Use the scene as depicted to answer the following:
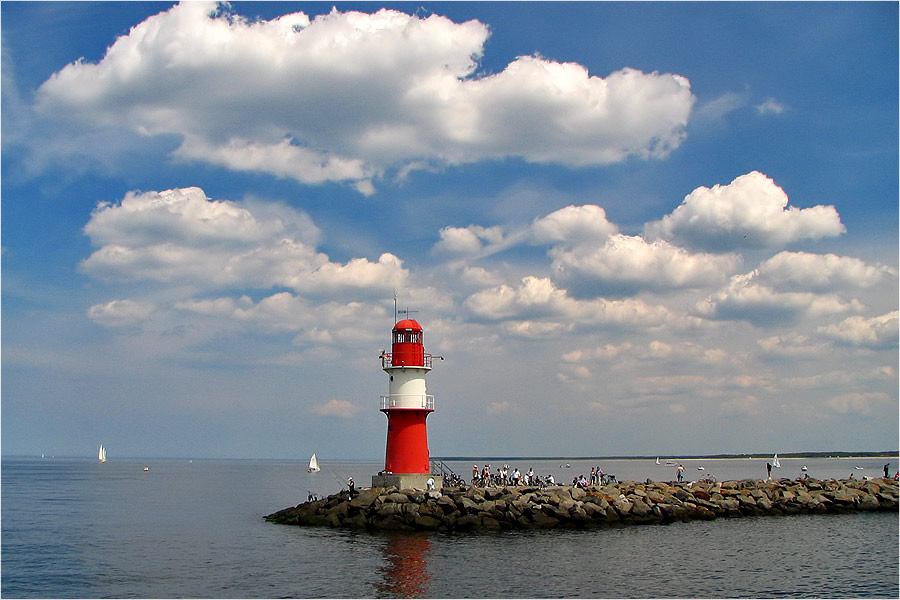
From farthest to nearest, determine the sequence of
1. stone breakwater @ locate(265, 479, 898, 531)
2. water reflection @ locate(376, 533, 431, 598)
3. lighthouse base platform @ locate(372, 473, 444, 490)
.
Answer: lighthouse base platform @ locate(372, 473, 444, 490)
stone breakwater @ locate(265, 479, 898, 531)
water reflection @ locate(376, 533, 431, 598)

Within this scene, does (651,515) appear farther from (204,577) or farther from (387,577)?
(204,577)

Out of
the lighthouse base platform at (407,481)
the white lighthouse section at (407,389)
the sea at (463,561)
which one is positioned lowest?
the sea at (463,561)

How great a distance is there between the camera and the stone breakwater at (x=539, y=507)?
120 feet

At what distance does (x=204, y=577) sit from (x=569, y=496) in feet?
61.3

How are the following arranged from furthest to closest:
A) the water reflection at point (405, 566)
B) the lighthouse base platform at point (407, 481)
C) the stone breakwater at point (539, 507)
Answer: the lighthouse base platform at point (407, 481), the stone breakwater at point (539, 507), the water reflection at point (405, 566)

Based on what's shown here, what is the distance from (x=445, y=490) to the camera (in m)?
38.3

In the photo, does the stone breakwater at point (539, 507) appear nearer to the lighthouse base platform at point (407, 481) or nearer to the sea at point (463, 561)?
the lighthouse base platform at point (407, 481)

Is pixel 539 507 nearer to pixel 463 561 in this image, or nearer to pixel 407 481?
pixel 407 481

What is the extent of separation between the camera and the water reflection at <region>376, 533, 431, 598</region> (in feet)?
80.9

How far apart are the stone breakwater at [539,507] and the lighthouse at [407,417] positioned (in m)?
1.07

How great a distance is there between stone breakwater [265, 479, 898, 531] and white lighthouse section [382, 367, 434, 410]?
4.18m

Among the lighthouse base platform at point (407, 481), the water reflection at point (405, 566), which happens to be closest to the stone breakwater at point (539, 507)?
the lighthouse base platform at point (407, 481)

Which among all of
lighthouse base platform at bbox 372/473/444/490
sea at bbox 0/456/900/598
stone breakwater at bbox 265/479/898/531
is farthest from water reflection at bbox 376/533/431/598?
lighthouse base platform at bbox 372/473/444/490

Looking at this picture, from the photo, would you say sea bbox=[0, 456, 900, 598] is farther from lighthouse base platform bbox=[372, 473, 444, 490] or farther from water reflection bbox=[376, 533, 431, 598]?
lighthouse base platform bbox=[372, 473, 444, 490]
